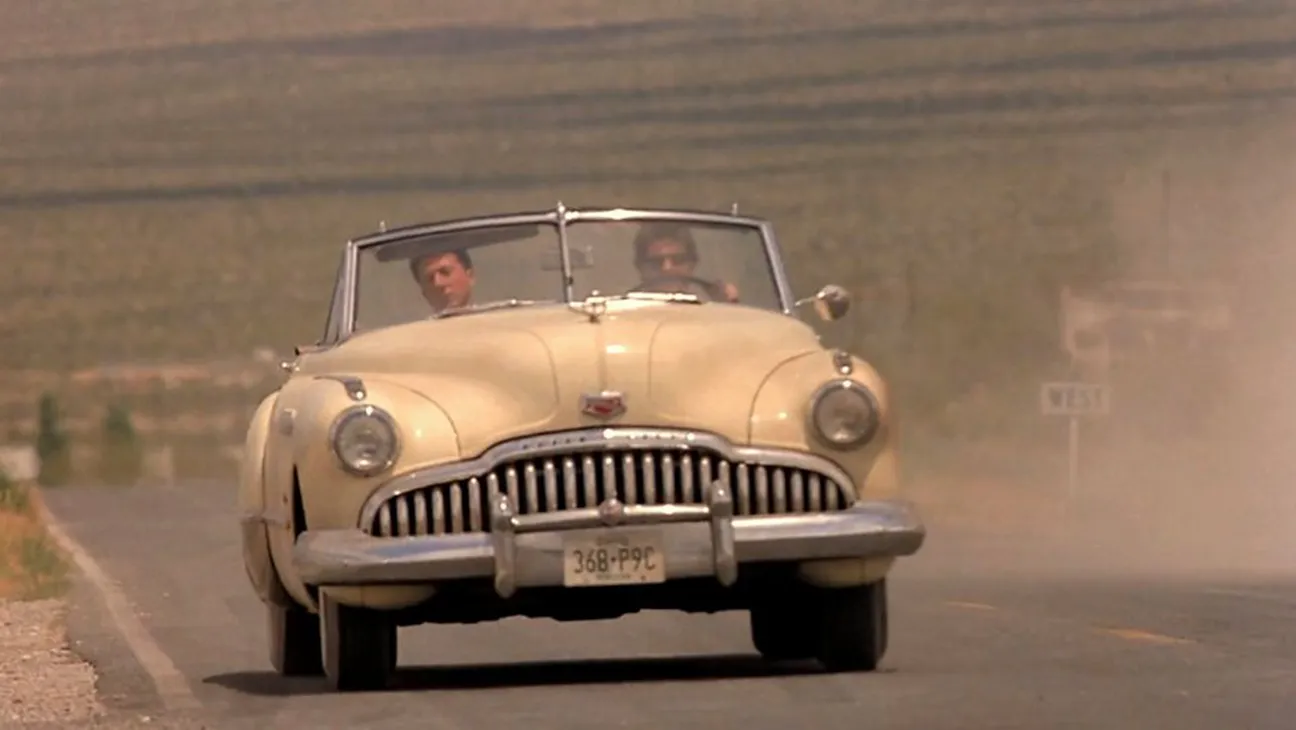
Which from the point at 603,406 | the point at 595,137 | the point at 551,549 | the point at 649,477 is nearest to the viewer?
the point at 551,549

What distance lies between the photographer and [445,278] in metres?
15.1

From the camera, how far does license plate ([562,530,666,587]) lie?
13119mm

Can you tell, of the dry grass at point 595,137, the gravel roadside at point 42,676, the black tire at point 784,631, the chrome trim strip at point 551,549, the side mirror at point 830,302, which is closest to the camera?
the chrome trim strip at point 551,549

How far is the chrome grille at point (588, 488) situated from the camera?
43.4ft

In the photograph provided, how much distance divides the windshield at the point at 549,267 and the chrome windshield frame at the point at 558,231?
17 millimetres

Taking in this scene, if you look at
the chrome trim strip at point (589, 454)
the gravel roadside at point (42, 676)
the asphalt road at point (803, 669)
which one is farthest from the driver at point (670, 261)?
the gravel roadside at point (42, 676)

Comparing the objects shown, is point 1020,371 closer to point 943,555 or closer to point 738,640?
point 943,555

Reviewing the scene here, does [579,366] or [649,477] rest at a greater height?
[579,366]

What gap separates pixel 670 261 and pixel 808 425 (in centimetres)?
184

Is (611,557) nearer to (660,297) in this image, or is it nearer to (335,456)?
(335,456)

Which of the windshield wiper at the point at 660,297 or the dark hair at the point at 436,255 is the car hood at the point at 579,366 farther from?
the dark hair at the point at 436,255

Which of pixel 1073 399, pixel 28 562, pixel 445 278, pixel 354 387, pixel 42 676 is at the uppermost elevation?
pixel 445 278

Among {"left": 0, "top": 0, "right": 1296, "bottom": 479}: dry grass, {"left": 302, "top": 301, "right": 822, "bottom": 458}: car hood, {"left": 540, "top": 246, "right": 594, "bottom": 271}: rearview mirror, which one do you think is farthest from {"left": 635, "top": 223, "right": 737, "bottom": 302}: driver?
{"left": 0, "top": 0, "right": 1296, "bottom": 479}: dry grass

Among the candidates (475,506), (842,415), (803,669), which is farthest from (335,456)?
(803,669)
